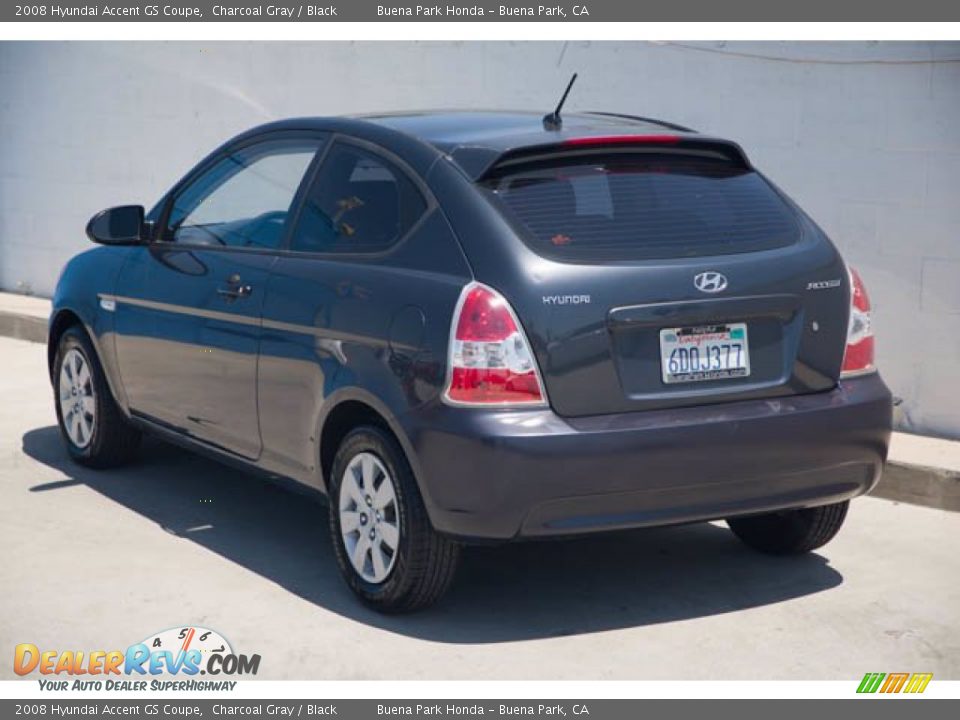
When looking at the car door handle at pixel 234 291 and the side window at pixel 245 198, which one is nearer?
the car door handle at pixel 234 291

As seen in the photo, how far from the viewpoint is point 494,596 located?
5836 mm

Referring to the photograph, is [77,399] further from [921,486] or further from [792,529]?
[921,486]

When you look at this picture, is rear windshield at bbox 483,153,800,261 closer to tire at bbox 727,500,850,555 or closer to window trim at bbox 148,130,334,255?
window trim at bbox 148,130,334,255

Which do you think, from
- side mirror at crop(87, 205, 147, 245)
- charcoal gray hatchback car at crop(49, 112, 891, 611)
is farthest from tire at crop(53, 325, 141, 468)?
charcoal gray hatchback car at crop(49, 112, 891, 611)

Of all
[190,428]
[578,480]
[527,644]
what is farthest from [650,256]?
[190,428]

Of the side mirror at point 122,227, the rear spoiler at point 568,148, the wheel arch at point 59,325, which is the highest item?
the rear spoiler at point 568,148

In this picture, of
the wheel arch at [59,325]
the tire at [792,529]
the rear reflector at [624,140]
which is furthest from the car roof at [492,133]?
the wheel arch at [59,325]

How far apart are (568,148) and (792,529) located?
1790mm

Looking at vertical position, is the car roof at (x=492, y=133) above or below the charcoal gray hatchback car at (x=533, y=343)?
above

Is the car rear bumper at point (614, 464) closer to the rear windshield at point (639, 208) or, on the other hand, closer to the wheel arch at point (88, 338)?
the rear windshield at point (639, 208)

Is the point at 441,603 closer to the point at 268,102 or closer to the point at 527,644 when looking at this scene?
the point at 527,644

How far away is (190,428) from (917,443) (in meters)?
3.41

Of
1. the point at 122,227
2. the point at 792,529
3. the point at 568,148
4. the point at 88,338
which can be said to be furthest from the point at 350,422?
the point at 88,338

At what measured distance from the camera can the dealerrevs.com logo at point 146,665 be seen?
4961 mm
